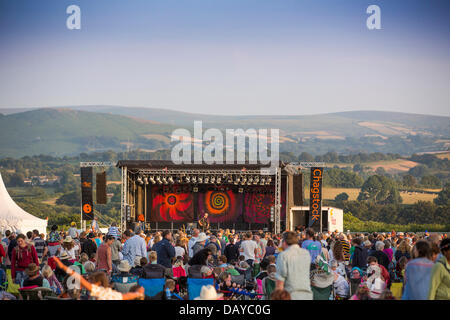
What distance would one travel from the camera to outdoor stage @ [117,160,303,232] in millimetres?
21438

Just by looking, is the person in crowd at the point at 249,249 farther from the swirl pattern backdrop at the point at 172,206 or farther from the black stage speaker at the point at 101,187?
the swirl pattern backdrop at the point at 172,206

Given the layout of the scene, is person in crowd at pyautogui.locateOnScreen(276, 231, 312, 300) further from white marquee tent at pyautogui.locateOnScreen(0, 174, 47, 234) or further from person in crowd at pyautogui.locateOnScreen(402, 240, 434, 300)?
white marquee tent at pyautogui.locateOnScreen(0, 174, 47, 234)

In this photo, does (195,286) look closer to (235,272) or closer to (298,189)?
(235,272)

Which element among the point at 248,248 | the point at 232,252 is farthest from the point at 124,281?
the point at 232,252

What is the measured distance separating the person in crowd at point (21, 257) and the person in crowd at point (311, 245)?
13.1 ft

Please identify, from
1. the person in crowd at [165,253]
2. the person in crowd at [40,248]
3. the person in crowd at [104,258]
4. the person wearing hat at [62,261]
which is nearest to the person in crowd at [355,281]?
the person in crowd at [165,253]

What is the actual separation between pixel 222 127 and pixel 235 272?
10982 centimetres

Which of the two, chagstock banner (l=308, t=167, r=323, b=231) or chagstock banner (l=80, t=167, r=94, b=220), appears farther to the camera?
chagstock banner (l=80, t=167, r=94, b=220)

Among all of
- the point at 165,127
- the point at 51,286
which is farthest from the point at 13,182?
the point at 51,286

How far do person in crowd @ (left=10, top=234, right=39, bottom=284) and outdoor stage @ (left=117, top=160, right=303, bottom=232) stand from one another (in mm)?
12207

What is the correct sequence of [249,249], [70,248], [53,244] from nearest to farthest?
[70,248], [249,249], [53,244]

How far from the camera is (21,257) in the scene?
8.94m

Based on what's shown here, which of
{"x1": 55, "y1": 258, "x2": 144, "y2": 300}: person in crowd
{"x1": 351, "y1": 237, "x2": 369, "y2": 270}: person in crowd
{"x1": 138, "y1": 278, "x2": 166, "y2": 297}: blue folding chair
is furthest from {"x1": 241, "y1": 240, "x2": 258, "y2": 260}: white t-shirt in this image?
{"x1": 55, "y1": 258, "x2": 144, "y2": 300}: person in crowd
